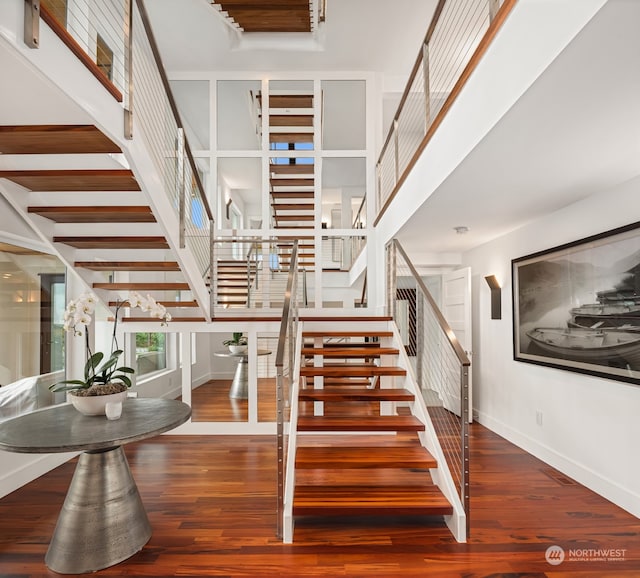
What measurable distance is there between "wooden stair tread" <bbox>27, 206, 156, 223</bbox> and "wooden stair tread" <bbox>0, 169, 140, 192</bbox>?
0.13 meters

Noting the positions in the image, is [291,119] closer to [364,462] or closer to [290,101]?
[290,101]

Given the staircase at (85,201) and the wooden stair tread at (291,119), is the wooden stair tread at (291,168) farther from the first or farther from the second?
the staircase at (85,201)

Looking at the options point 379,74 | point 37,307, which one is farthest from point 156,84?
point 37,307

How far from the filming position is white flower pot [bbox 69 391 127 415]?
2.50 m

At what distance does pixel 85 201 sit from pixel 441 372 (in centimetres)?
326

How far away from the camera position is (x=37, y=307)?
11.8ft

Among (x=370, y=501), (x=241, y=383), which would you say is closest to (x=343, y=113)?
(x=241, y=383)

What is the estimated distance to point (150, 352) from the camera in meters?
5.71

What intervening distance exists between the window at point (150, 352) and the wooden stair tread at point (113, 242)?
1893mm

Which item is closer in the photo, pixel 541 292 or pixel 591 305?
pixel 591 305

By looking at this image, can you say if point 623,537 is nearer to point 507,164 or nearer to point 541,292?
point 541,292

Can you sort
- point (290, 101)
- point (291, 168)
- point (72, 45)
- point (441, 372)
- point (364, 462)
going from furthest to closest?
point (291, 168) → point (290, 101) → point (441, 372) → point (364, 462) → point (72, 45)

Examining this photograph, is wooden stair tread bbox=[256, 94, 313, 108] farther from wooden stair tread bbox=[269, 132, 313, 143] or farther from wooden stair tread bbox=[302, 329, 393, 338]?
wooden stair tread bbox=[302, 329, 393, 338]

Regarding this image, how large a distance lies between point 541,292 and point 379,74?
3854mm
